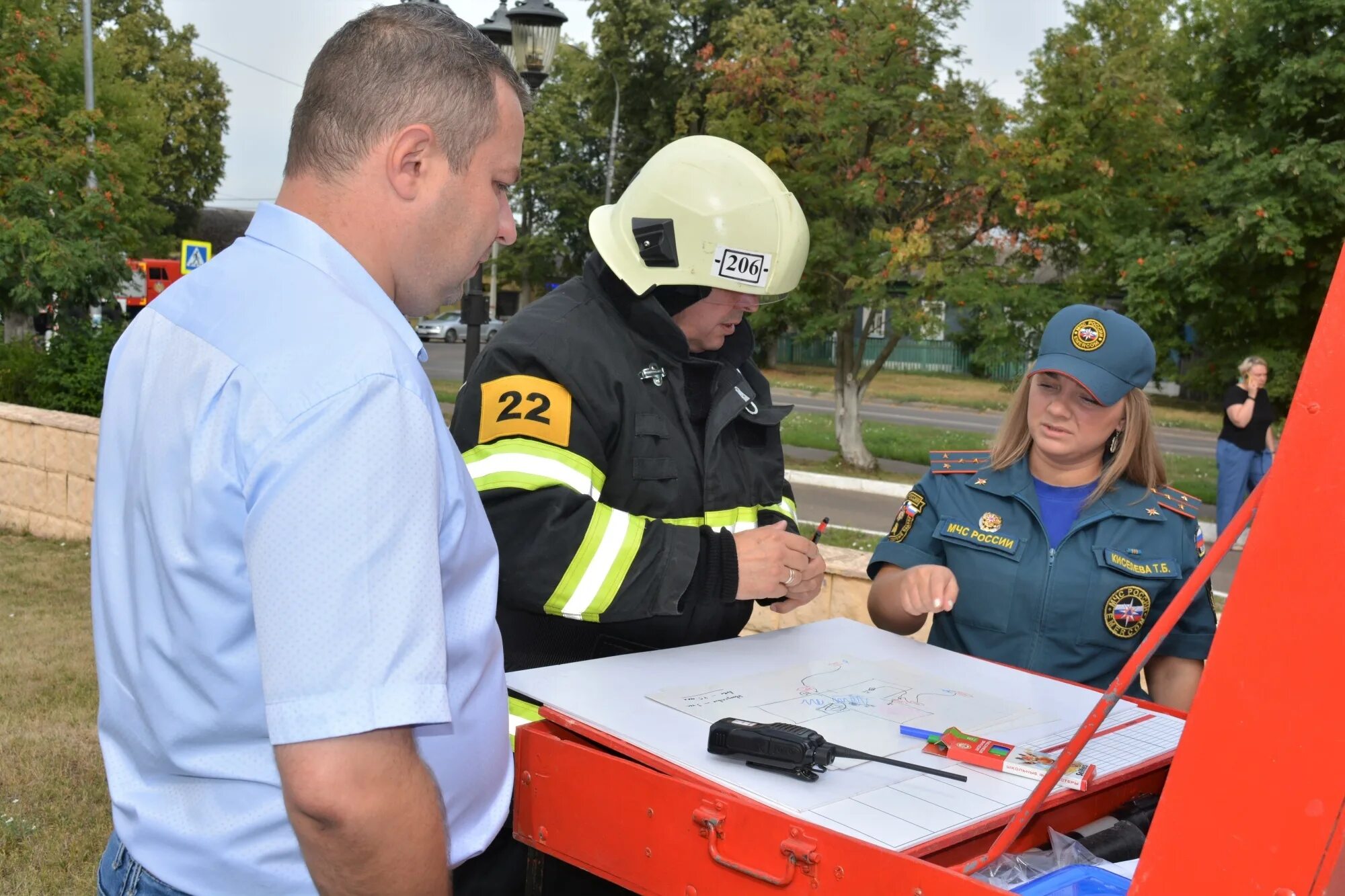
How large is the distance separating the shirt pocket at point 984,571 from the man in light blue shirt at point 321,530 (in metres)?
1.62

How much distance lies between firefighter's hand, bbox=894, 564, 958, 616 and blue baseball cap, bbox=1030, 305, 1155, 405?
0.60m

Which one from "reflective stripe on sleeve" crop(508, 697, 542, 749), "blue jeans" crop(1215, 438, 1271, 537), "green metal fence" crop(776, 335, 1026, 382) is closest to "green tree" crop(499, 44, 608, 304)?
"green metal fence" crop(776, 335, 1026, 382)

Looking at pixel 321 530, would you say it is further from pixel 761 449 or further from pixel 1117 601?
pixel 1117 601

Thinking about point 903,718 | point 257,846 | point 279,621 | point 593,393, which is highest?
point 593,393

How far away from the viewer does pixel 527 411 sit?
7.61ft

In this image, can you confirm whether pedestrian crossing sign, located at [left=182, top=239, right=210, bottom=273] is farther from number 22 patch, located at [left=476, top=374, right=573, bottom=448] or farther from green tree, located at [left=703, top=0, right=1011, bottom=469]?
number 22 patch, located at [left=476, top=374, right=573, bottom=448]

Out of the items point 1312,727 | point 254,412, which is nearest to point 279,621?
point 254,412

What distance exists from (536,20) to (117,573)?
883 cm

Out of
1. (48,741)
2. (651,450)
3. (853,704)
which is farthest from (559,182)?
(853,704)

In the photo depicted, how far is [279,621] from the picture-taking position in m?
1.29

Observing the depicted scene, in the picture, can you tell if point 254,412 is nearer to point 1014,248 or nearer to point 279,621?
point 279,621

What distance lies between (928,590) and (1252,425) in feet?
33.0

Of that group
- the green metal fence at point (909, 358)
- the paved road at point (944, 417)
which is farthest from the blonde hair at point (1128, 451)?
the green metal fence at point (909, 358)

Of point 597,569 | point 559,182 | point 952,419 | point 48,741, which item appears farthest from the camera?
point 559,182
